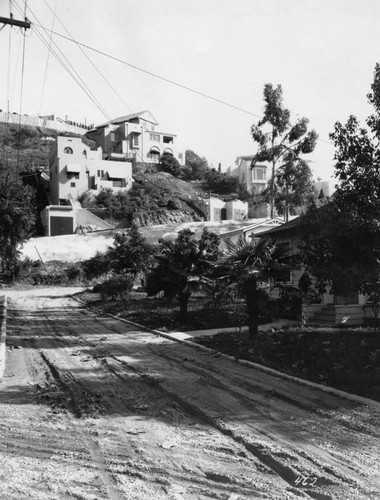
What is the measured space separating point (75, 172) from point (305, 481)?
6848cm

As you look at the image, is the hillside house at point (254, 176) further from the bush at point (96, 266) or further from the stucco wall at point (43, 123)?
the bush at point (96, 266)

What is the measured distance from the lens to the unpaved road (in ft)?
15.3

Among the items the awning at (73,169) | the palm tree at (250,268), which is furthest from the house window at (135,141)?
the palm tree at (250,268)

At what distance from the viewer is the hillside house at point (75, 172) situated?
69188 millimetres

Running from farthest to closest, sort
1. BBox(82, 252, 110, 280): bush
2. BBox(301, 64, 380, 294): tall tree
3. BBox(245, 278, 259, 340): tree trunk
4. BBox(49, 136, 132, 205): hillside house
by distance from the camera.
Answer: BBox(49, 136, 132, 205): hillside house
BBox(82, 252, 110, 280): bush
BBox(245, 278, 259, 340): tree trunk
BBox(301, 64, 380, 294): tall tree

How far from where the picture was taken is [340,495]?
4465mm

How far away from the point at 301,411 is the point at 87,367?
5279 mm

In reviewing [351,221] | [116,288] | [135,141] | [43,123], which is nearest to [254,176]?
[135,141]

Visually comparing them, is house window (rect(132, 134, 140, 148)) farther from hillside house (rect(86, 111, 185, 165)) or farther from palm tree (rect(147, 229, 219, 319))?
palm tree (rect(147, 229, 219, 319))

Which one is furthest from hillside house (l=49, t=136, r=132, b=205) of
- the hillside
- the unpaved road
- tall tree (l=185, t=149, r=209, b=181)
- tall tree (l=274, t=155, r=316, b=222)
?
the unpaved road

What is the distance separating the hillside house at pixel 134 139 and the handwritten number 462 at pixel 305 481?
Answer: 8799 cm

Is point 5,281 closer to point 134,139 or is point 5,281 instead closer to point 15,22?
point 15,22

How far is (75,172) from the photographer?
69438 millimetres

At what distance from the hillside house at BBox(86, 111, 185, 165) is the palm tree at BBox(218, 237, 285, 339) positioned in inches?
3121
